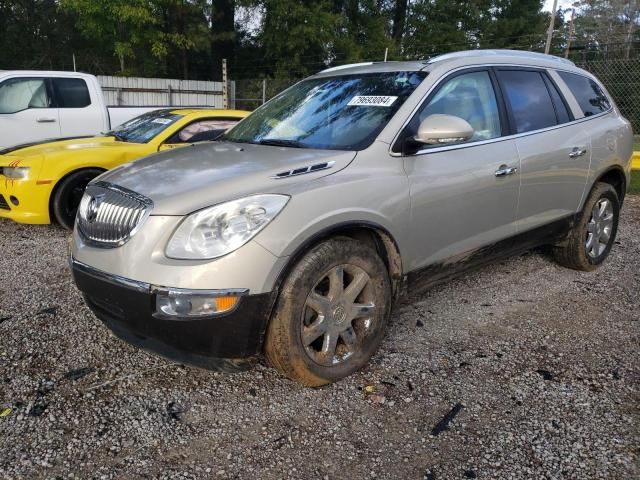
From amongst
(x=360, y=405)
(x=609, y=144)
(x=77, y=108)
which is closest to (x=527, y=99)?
(x=609, y=144)

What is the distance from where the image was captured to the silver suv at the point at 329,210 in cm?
242

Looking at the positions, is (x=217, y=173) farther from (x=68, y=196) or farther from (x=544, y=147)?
(x=68, y=196)

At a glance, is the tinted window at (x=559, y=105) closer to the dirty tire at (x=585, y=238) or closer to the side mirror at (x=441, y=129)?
the dirty tire at (x=585, y=238)

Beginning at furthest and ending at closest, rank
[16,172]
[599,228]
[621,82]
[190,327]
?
[621,82] < [16,172] < [599,228] < [190,327]

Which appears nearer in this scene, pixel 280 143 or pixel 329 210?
pixel 329 210

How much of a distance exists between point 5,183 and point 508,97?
4.91 m

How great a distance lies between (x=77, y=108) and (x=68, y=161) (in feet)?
10.7

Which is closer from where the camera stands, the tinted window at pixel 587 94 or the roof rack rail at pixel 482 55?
the roof rack rail at pixel 482 55

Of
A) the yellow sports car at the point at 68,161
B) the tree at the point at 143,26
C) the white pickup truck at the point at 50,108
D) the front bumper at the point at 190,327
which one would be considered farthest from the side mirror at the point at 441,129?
the tree at the point at 143,26

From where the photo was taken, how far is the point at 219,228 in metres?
2.43

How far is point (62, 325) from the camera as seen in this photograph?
353cm

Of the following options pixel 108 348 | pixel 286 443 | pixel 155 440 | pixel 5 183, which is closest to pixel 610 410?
pixel 286 443

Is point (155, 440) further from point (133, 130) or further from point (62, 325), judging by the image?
point (133, 130)

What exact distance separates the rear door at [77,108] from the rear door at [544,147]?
22.3 feet
